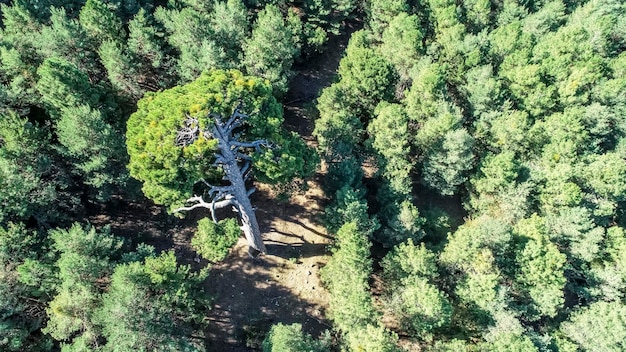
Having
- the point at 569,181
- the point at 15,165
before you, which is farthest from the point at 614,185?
the point at 15,165

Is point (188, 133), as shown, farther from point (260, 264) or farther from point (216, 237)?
point (260, 264)

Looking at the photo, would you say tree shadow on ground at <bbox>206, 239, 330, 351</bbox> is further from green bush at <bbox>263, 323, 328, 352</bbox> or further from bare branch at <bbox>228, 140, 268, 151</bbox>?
bare branch at <bbox>228, 140, 268, 151</bbox>

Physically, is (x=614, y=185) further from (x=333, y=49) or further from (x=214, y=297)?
(x=214, y=297)

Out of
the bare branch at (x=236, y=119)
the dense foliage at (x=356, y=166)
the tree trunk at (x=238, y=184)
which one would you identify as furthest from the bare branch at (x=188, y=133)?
the bare branch at (x=236, y=119)

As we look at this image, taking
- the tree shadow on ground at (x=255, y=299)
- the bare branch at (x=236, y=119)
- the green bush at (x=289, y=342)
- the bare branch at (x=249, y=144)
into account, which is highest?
the bare branch at (x=236, y=119)

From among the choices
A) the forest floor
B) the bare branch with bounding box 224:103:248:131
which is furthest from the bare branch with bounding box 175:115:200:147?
the forest floor

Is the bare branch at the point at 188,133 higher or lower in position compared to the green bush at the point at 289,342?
higher

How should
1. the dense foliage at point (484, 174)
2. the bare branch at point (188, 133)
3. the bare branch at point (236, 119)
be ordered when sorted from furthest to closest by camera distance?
1. the dense foliage at point (484, 174)
2. the bare branch at point (236, 119)
3. the bare branch at point (188, 133)

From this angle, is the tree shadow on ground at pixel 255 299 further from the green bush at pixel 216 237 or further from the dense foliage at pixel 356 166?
the green bush at pixel 216 237
